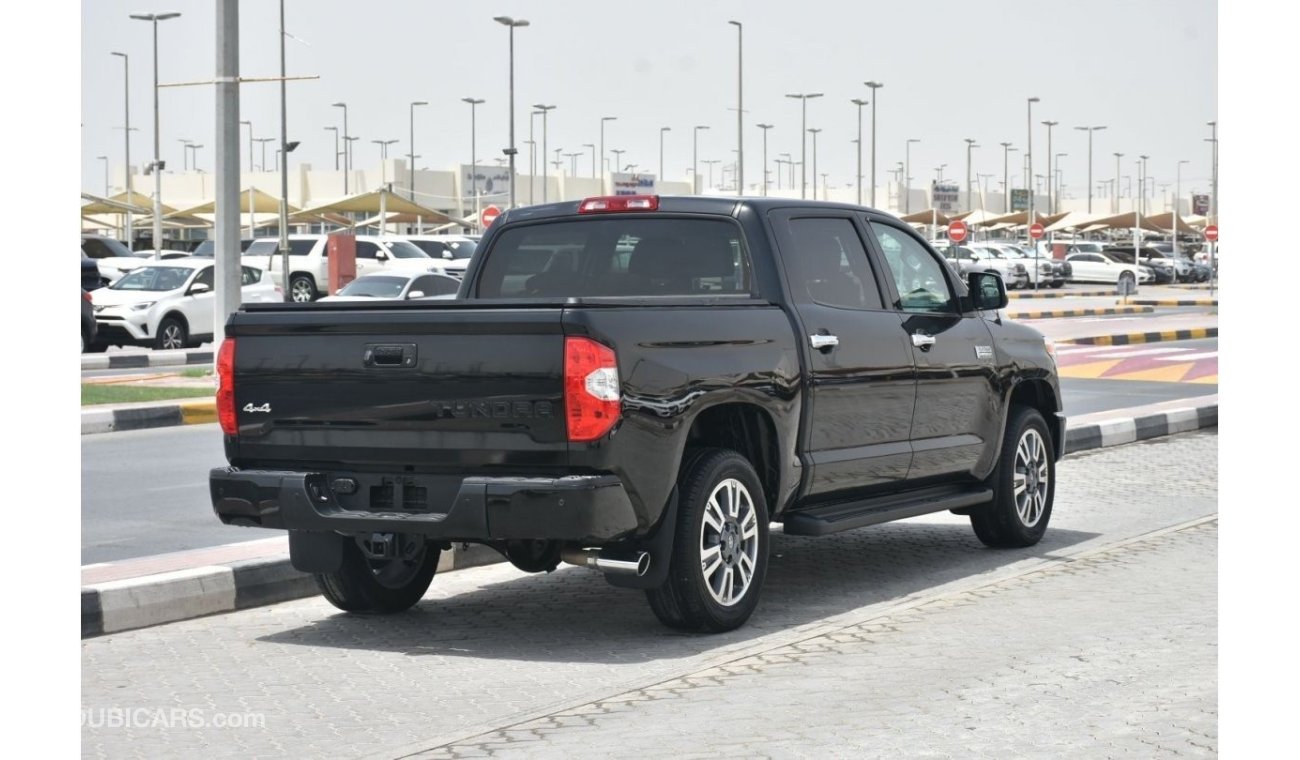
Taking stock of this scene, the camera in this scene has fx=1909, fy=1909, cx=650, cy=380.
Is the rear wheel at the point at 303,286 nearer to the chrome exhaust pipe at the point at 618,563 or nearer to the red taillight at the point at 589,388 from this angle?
the chrome exhaust pipe at the point at 618,563

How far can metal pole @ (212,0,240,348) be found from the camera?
67.9ft

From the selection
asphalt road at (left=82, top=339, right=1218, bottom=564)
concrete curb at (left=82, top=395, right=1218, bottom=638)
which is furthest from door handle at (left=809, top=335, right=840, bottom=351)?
asphalt road at (left=82, top=339, right=1218, bottom=564)

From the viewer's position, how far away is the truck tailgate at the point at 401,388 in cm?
701

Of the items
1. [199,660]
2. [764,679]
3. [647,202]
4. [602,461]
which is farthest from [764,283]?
[199,660]

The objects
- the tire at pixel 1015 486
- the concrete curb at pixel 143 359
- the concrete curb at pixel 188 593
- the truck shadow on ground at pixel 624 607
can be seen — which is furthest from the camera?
the concrete curb at pixel 143 359

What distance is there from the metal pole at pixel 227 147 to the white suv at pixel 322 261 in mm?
21314

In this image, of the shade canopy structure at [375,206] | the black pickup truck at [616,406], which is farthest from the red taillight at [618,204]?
the shade canopy structure at [375,206]

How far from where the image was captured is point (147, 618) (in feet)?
26.0

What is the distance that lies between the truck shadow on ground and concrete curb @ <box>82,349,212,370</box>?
696 inches

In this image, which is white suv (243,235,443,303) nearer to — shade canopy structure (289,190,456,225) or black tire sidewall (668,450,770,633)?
shade canopy structure (289,190,456,225)

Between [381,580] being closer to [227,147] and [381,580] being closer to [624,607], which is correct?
[624,607]

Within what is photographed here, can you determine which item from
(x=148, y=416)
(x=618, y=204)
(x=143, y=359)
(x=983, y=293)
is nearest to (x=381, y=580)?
(x=618, y=204)
